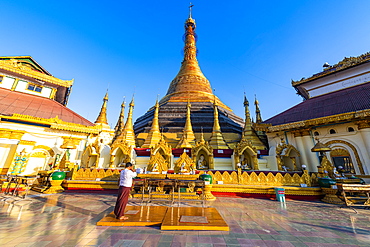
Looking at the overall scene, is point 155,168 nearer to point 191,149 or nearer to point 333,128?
point 191,149

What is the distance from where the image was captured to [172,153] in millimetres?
14805

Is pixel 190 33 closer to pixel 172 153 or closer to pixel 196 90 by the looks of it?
pixel 196 90

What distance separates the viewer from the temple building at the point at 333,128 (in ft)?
39.5

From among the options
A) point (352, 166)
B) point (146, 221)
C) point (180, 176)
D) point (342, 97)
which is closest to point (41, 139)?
point (180, 176)

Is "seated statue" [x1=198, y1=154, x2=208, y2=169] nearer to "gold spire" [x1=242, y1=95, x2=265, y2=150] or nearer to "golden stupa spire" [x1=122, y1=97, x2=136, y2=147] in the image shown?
"gold spire" [x1=242, y1=95, x2=265, y2=150]

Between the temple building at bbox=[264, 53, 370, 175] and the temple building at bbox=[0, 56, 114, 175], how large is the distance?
59.9 feet

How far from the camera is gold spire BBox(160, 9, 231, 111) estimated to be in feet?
91.1

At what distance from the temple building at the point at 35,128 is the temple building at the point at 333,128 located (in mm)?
18249

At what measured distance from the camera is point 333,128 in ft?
44.1

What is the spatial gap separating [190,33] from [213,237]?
148 feet

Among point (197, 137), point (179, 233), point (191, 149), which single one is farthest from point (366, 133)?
point (179, 233)

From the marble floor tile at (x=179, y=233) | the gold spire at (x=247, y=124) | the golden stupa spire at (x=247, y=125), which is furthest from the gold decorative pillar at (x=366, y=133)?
the marble floor tile at (x=179, y=233)

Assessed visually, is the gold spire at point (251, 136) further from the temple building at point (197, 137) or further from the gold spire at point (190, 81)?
the gold spire at point (190, 81)

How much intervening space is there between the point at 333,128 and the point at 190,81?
23.0 meters
